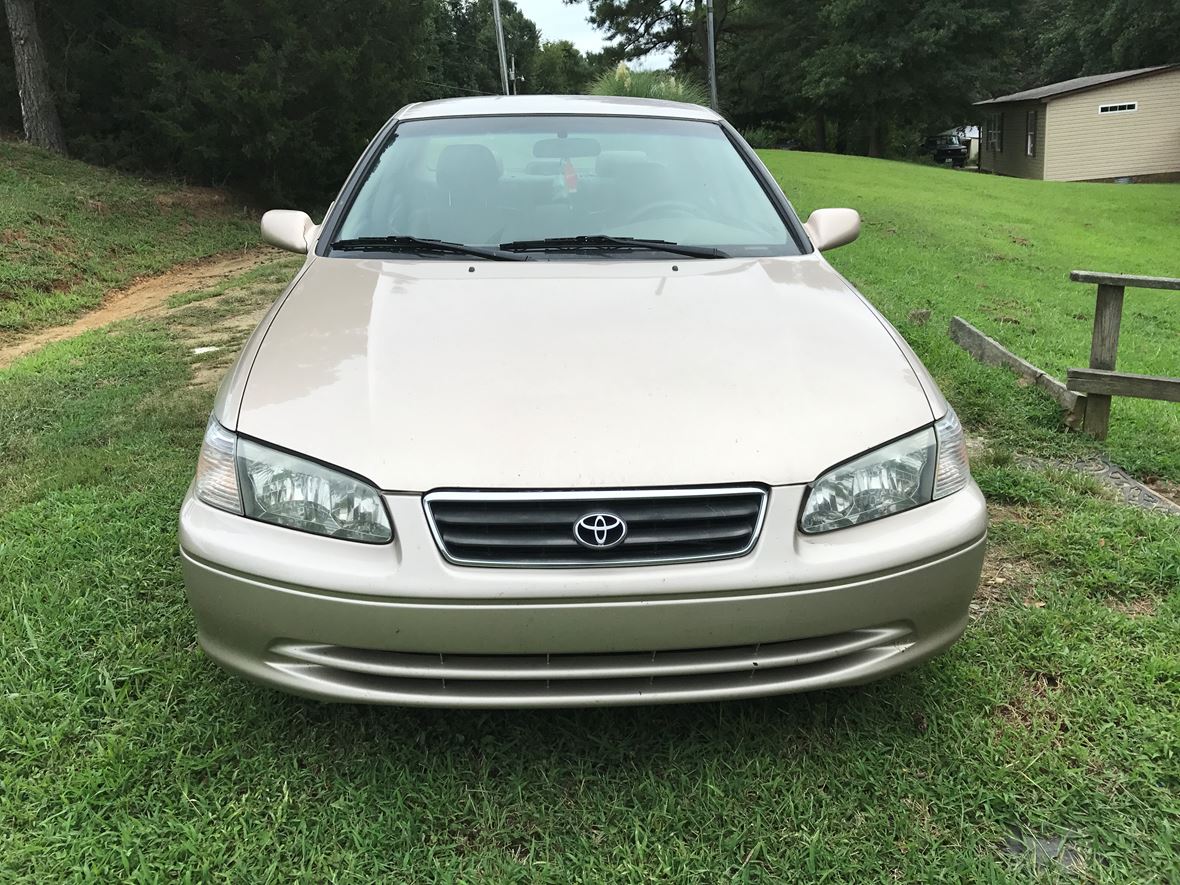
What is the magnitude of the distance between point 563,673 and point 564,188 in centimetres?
193

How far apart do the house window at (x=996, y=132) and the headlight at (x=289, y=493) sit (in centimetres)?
4124

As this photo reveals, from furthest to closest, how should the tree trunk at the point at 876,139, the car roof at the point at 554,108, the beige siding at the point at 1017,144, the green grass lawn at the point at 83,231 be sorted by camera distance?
the tree trunk at the point at 876,139, the beige siding at the point at 1017,144, the green grass lawn at the point at 83,231, the car roof at the point at 554,108

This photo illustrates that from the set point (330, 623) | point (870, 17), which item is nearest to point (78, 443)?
point (330, 623)

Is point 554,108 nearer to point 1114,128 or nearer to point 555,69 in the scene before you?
point 1114,128

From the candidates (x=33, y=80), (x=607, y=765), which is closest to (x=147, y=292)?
(x=33, y=80)

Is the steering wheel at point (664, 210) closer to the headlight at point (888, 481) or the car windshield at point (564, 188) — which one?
the car windshield at point (564, 188)

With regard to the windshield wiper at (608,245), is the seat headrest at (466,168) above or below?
above

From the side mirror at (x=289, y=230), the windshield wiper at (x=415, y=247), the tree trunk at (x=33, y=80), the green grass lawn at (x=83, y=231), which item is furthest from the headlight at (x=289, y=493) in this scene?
the tree trunk at (x=33, y=80)

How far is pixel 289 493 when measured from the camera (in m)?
1.95

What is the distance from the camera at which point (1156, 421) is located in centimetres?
492

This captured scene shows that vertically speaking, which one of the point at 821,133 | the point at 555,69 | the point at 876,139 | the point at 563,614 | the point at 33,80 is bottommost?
the point at 563,614

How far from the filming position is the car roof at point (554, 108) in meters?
3.52

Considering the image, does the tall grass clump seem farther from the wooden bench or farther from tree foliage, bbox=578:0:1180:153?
the wooden bench

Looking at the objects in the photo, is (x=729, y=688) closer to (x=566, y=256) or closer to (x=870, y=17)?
(x=566, y=256)
